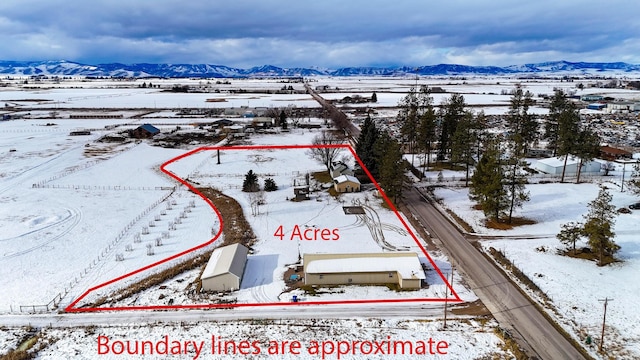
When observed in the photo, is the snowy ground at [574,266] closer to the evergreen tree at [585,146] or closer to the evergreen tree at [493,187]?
the evergreen tree at [493,187]

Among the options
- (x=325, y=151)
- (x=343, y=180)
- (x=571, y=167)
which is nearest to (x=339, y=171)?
(x=343, y=180)

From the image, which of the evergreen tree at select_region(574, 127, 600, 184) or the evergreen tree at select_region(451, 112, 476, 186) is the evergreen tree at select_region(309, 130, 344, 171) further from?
the evergreen tree at select_region(574, 127, 600, 184)

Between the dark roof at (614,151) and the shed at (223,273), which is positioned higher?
the dark roof at (614,151)

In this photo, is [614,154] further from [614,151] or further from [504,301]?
[504,301]

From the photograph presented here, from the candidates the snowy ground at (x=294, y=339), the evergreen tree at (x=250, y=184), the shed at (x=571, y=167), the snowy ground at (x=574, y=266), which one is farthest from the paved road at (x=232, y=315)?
the shed at (x=571, y=167)

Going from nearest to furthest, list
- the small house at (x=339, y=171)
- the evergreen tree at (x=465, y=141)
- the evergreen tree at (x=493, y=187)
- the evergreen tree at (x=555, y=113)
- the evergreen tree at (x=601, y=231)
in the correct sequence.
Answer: the evergreen tree at (x=601, y=231)
the evergreen tree at (x=493, y=187)
the evergreen tree at (x=465, y=141)
the small house at (x=339, y=171)
the evergreen tree at (x=555, y=113)

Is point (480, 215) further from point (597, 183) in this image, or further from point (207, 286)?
point (207, 286)

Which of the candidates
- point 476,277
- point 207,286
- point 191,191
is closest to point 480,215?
point 476,277

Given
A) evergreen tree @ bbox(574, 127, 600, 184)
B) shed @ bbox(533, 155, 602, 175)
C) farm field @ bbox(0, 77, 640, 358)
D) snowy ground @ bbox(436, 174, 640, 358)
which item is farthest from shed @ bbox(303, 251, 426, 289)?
shed @ bbox(533, 155, 602, 175)
